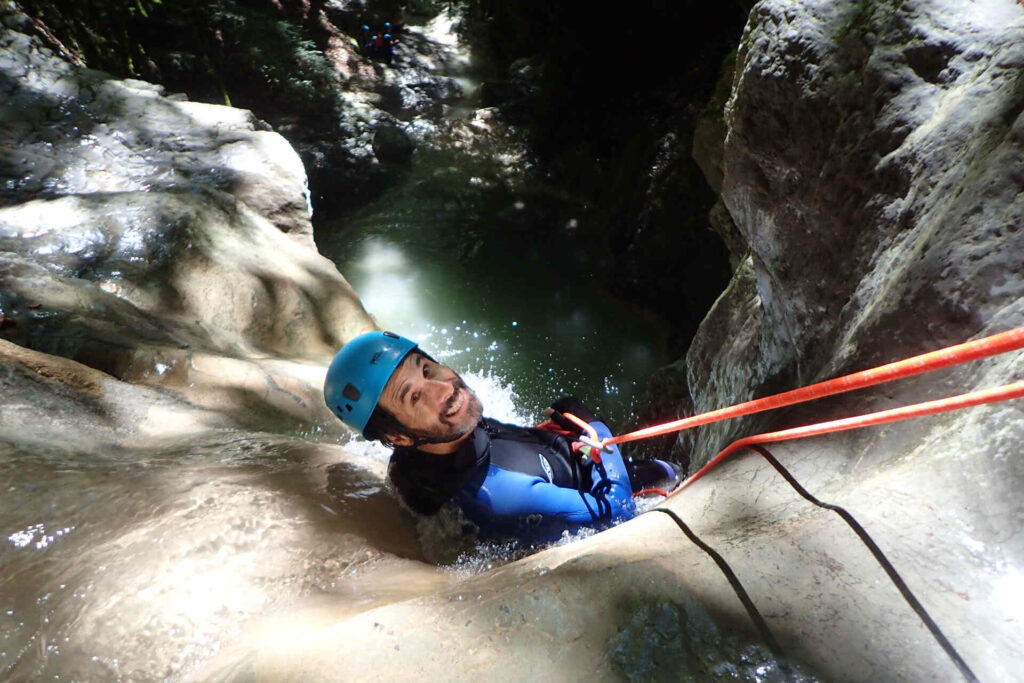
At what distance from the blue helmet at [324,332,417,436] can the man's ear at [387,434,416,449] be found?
119 mm

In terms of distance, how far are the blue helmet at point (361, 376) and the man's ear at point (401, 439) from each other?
12 centimetres

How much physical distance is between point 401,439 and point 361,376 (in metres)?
0.32

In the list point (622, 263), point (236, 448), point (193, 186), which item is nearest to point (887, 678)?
point (236, 448)

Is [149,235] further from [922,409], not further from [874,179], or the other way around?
[922,409]

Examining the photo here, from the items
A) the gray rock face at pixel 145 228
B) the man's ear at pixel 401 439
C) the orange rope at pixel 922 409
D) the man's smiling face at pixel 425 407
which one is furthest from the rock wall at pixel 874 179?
the gray rock face at pixel 145 228

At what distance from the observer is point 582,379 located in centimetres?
695

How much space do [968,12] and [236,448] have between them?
129 inches

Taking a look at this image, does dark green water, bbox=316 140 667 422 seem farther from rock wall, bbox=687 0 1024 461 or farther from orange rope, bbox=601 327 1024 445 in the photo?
orange rope, bbox=601 327 1024 445

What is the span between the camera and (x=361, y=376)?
2.56m

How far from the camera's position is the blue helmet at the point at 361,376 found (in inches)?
100

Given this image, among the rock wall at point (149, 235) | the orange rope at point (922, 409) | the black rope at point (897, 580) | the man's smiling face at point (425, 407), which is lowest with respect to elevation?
the rock wall at point (149, 235)

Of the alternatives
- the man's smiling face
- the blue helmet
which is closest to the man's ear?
the man's smiling face

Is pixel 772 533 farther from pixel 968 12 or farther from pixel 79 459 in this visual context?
pixel 79 459

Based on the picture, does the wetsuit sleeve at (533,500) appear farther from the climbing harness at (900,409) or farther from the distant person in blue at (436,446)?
the climbing harness at (900,409)
